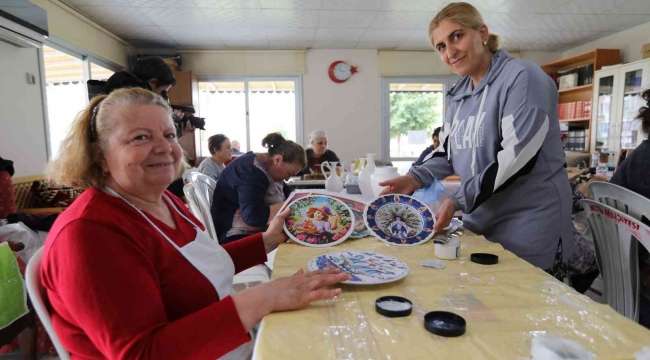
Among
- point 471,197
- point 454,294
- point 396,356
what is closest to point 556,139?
point 471,197

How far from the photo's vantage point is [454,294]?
791mm

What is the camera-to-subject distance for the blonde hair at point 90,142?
2.74 ft

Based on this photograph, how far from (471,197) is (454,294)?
0.52m

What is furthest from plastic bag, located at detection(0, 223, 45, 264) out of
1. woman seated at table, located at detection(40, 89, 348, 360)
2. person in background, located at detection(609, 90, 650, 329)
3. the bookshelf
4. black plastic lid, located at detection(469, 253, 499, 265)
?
the bookshelf

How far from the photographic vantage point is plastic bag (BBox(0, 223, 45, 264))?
2113mm

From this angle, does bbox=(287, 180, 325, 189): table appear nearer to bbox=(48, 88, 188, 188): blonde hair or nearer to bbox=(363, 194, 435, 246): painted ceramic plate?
bbox=(363, 194, 435, 246): painted ceramic plate

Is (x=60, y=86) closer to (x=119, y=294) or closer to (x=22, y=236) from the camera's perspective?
(x=22, y=236)

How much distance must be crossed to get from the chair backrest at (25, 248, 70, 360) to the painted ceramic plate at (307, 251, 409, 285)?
1.74 ft

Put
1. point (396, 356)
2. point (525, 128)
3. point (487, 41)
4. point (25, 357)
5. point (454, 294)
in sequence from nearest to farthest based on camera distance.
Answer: point (396, 356) → point (454, 294) → point (525, 128) → point (487, 41) → point (25, 357)

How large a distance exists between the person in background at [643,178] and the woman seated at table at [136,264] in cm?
141

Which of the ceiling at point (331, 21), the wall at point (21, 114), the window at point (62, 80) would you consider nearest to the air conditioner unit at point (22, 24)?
the wall at point (21, 114)

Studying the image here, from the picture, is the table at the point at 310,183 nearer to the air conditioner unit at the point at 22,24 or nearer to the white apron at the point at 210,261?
the white apron at the point at 210,261

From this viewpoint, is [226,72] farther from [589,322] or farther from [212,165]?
[589,322]

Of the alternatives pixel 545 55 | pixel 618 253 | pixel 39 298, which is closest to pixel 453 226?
pixel 618 253
